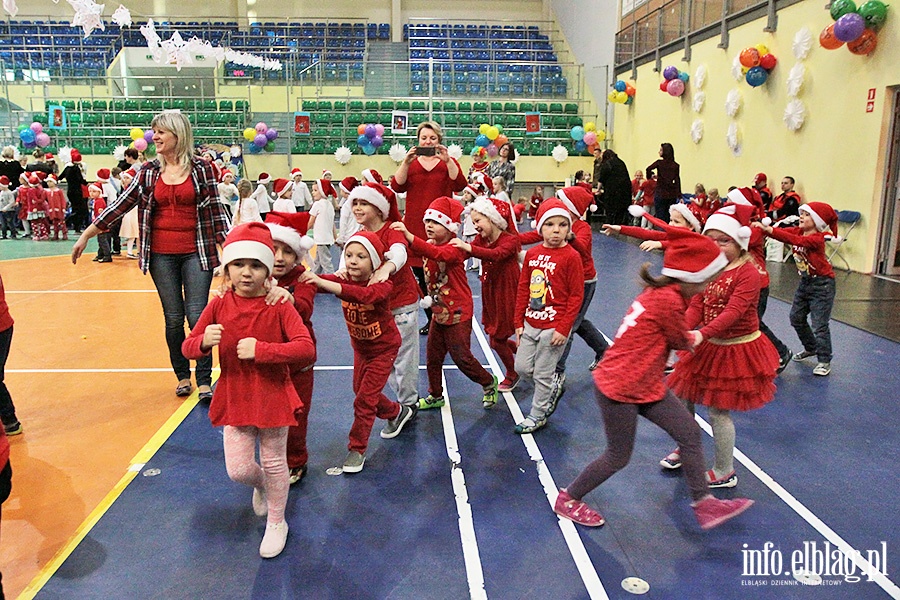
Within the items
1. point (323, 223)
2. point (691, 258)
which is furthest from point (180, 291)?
point (323, 223)

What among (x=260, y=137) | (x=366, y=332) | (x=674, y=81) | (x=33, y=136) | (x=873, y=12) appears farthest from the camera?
(x=260, y=137)

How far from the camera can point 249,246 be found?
2.77 m

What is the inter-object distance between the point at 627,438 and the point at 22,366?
5.10 m

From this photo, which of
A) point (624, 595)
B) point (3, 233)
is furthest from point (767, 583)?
point (3, 233)

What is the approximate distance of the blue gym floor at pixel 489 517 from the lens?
2.71 m

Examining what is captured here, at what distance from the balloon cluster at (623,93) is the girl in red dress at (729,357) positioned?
53.7ft

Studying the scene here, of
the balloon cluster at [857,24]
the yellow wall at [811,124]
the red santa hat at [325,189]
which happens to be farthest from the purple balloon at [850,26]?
the red santa hat at [325,189]

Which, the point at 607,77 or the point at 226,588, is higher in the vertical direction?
the point at 607,77

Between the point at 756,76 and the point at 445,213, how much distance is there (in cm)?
1036

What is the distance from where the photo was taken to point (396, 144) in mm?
19734

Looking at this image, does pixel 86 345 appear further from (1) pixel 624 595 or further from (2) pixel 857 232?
(2) pixel 857 232

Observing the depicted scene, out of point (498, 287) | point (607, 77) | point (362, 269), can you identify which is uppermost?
point (607, 77)

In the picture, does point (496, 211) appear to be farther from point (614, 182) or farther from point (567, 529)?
point (614, 182)

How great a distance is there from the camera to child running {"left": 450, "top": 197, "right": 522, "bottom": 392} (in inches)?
177
